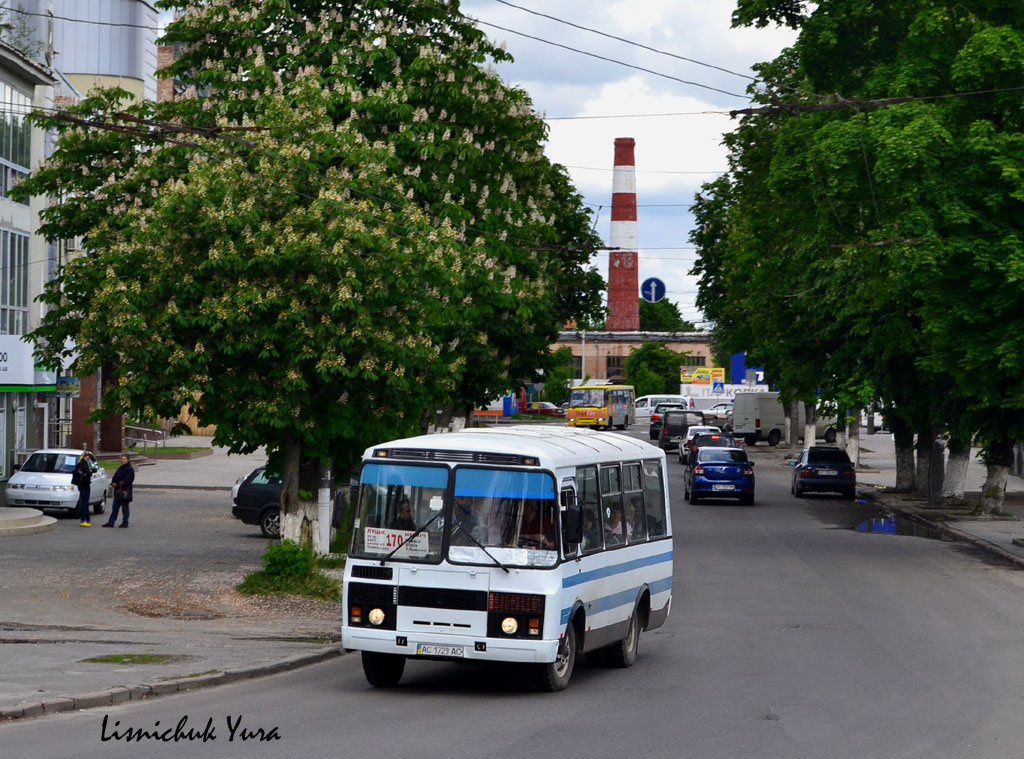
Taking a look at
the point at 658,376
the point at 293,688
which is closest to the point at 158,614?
the point at 293,688

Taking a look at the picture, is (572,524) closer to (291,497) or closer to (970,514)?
(291,497)

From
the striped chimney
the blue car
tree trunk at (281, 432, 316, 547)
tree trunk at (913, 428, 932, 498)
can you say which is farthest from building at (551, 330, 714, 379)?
tree trunk at (281, 432, 316, 547)

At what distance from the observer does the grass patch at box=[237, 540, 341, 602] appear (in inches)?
804

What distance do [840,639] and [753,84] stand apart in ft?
102

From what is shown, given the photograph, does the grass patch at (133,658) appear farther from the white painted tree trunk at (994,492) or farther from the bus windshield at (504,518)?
the white painted tree trunk at (994,492)

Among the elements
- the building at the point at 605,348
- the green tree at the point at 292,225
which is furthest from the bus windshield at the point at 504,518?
the building at the point at 605,348

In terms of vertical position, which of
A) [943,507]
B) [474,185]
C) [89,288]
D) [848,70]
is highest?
[848,70]

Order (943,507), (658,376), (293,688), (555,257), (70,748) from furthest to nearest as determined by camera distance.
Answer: (658,376) < (555,257) < (943,507) < (293,688) < (70,748)

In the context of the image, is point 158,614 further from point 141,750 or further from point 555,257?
point 555,257

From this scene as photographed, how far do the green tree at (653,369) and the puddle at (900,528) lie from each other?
97.1 metres

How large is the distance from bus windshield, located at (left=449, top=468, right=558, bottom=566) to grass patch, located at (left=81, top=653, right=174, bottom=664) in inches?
144

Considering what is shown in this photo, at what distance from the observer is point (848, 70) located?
32906 millimetres

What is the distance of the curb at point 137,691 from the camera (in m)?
11.4

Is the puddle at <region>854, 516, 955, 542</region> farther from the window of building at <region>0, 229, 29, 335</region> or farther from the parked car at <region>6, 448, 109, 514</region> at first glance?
the window of building at <region>0, 229, 29, 335</region>
